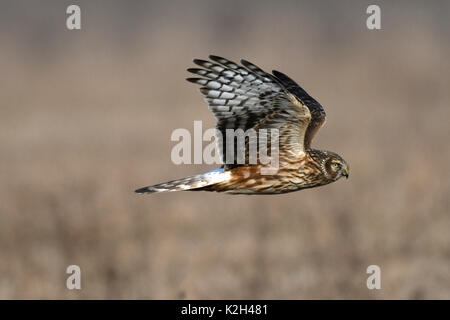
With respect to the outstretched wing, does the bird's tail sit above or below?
below

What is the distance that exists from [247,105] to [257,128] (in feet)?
0.46

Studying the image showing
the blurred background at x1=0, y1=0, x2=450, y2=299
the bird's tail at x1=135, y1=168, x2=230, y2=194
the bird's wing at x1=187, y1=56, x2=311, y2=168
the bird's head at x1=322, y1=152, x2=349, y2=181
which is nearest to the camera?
the bird's tail at x1=135, y1=168, x2=230, y2=194

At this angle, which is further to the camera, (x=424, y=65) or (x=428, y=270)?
(x=424, y=65)

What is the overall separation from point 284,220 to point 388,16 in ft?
29.7

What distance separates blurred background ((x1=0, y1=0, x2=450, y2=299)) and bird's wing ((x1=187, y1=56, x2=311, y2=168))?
3632 mm

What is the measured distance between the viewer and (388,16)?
17891mm

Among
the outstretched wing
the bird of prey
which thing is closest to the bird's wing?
the bird of prey

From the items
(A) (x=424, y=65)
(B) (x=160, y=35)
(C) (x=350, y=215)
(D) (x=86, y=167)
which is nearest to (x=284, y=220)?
(C) (x=350, y=215)

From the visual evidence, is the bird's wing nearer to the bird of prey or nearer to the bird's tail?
the bird of prey

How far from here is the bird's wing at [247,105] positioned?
14.4ft

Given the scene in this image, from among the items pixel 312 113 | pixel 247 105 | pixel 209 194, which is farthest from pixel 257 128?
pixel 209 194

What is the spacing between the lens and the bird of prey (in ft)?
14.5

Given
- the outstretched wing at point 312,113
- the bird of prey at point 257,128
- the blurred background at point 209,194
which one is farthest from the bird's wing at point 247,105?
the blurred background at point 209,194
